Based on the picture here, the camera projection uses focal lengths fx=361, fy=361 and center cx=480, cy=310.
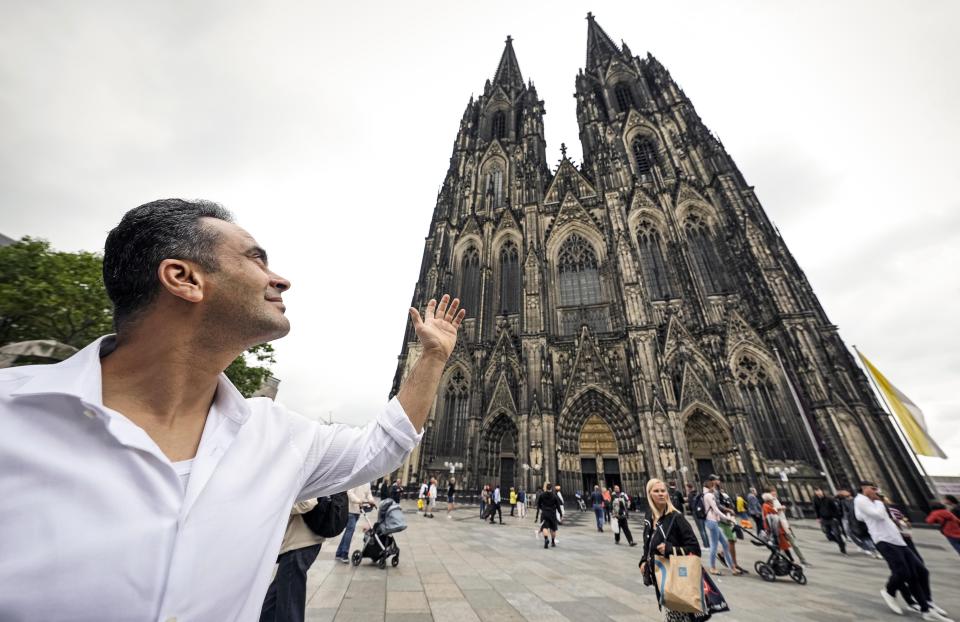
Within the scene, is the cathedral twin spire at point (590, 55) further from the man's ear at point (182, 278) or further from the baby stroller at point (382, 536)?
the man's ear at point (182, 278)

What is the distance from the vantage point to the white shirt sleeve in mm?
1172

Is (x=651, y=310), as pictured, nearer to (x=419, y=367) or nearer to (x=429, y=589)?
(x=429, y=589)

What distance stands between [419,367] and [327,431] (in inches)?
15.2

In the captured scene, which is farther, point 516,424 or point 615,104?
point 615,104

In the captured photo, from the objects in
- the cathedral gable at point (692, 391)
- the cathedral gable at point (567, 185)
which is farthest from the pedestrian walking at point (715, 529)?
the cathedral gable at point (567, 185)

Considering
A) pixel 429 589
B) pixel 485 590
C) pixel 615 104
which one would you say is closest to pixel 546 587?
pixel 485 590

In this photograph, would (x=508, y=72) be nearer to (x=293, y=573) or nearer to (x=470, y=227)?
(x=470, y=227)

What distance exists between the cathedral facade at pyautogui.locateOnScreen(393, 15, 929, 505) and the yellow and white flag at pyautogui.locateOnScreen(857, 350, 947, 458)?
2.64 metres

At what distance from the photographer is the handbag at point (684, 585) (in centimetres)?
235

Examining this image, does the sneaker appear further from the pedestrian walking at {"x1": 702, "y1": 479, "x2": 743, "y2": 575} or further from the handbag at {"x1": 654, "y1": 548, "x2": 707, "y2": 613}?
the handbag at {"x1": 654, "y1": 548, "x2": 707, "y2": 613}

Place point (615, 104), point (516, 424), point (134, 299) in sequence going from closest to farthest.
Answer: point (134, 299) < point (516, 424) < point (615, 104)

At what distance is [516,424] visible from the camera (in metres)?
17.9

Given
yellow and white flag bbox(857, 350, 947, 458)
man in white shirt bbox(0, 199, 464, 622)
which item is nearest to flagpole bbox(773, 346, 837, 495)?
yellow and white flag bbox(857, 350, 947, 458)

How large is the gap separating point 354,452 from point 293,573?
2147mm
